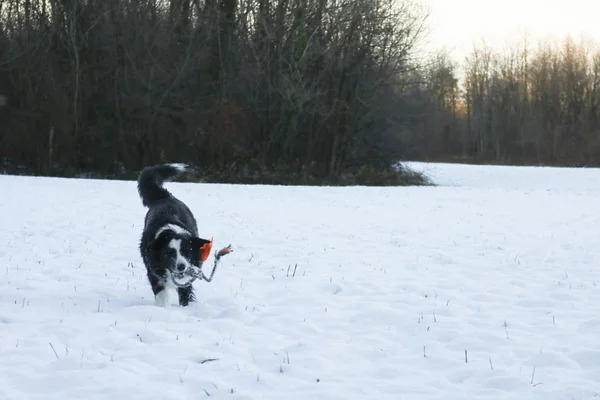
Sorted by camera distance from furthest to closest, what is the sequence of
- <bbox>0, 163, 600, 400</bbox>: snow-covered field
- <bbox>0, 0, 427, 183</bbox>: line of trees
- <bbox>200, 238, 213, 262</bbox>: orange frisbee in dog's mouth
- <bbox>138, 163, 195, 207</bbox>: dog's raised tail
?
<bbox>0, 0, 427, 183</bbox>: line of trees → <bbox>138, 163, 195, 207</bbox>: dog's raised tail → <bbox>200, 238, 213, 262</bbox>: orange frisbee in dog's mouth → <bbox>0, 163, 600, 400</bbox>: snow-covered field

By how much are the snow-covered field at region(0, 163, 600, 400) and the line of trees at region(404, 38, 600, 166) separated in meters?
39.7

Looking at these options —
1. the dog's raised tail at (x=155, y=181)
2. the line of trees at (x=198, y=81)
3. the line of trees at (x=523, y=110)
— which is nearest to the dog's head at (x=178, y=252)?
the dog's raised tail at (x=155, y=181)

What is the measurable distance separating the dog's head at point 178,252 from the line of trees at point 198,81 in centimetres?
2117

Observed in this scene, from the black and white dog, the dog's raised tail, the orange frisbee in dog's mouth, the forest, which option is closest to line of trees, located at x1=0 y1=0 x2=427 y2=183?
the forest

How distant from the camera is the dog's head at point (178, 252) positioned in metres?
5.93

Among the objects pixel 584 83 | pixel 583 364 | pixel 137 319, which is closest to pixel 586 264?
pixel 583 364

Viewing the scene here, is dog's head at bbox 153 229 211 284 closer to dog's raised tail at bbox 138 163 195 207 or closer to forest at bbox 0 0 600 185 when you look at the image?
dog's raised tail at bbox 138 163 195 207

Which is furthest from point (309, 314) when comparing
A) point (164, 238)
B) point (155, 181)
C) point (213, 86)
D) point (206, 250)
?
point (213, 86)

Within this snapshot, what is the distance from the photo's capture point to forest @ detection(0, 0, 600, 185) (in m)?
26.3

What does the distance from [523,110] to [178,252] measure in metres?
59.8

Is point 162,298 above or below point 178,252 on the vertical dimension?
below

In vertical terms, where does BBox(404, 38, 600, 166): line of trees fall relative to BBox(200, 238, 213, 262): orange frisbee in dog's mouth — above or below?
above

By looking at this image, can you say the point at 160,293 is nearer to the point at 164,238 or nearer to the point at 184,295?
the point at 184,295

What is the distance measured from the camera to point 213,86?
2795cm
